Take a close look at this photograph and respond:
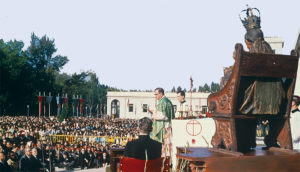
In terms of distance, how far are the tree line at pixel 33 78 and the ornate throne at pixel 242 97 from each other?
186 ft

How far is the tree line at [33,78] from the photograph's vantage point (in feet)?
193

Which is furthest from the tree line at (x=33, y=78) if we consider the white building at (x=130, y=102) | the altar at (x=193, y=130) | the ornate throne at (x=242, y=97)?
the ornate throne at (x=242, y=97)

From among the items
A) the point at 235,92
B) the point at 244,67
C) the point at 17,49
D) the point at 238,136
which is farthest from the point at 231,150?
the point at 17,49

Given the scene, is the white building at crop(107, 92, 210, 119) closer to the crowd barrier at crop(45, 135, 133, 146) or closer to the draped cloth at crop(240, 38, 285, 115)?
the crowd barrier at crop(45, 135, 133, 146)

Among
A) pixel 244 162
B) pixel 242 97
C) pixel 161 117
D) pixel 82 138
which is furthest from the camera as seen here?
pixel 82 138

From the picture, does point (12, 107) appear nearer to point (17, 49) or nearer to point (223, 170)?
point (17, 49)

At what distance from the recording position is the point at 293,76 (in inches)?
160

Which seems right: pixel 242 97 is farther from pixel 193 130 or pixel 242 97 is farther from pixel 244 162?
pixel 193 130

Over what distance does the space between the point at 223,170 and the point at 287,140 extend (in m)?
1.05

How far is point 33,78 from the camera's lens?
6450 cm

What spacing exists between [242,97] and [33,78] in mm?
64878

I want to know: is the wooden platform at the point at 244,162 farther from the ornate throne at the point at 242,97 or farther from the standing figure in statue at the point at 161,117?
the standing figure in statue at the point at 161,117

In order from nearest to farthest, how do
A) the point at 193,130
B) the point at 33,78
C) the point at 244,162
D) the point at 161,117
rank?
1. the point at 244,162
2. the point at 161,117
3. the point at 193,130
4. the point at 33,78

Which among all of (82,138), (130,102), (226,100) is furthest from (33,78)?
(226,100)
